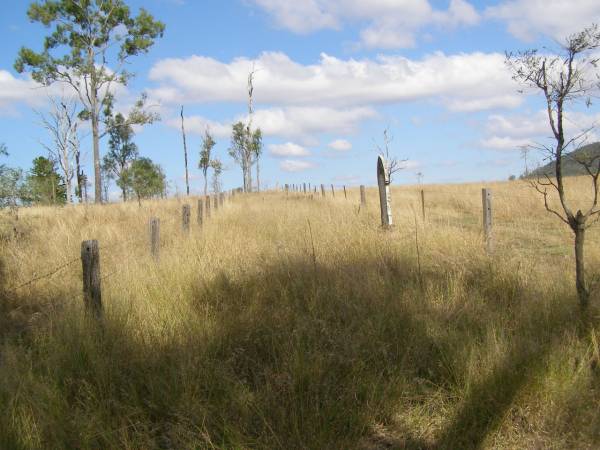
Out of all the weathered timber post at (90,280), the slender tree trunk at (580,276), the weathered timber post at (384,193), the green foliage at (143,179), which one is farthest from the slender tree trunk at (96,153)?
the slender tree trunk at (580,276)

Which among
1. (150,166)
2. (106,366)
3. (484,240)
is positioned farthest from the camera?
(150,166)

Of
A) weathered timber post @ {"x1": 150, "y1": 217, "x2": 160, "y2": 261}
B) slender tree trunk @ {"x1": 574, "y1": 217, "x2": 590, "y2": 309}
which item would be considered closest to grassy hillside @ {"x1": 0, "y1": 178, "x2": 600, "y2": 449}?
slender tree trunk @ {"x1": 574, "y1": 217, "x2": 590, "y2": 309}

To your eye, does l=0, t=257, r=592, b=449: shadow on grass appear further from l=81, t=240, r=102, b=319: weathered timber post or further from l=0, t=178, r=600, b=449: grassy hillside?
l=81, t=240, r=102, b=319: weathered timber post

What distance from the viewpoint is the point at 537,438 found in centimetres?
260

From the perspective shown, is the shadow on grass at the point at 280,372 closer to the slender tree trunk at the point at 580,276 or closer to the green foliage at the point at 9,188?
the slender tree trunk at the point at 580,276

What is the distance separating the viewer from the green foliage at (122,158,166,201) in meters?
41.2

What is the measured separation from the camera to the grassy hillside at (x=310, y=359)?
105 inches

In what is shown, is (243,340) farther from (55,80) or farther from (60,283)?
(55,80)

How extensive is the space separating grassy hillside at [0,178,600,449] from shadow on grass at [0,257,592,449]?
0.04 ft

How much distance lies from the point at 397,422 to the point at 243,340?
1296 millimetres

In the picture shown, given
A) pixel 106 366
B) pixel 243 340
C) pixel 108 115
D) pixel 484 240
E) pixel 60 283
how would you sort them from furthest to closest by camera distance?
pixel 108 115 < pixel 484 240 < pixel 60 283 < pixel 243 340 < pixel 106 366

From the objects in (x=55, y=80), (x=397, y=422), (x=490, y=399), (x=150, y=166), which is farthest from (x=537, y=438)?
(x=150, y=166)

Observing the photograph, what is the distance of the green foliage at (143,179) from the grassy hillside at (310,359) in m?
36.5

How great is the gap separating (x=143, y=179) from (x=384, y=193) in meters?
37.3
